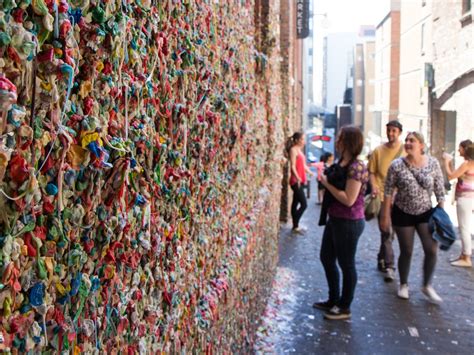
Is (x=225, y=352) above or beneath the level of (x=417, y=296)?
above

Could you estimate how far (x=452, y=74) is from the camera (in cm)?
1869

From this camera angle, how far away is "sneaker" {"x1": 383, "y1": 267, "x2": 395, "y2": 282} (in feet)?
22.8

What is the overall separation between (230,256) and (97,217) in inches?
81.5

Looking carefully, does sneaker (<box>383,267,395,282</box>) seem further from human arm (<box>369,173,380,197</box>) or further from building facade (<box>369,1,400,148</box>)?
building facade (<box>369,1,400,148</box>)

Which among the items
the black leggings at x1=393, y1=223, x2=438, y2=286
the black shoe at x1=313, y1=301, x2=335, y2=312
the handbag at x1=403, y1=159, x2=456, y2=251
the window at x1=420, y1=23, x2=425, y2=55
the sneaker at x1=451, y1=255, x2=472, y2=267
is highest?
the window at x1=420, y1=23, x2=425, y2=55

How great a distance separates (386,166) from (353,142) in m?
2.04

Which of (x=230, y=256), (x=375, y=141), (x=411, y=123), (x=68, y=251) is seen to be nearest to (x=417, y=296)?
(x=230, y=256)

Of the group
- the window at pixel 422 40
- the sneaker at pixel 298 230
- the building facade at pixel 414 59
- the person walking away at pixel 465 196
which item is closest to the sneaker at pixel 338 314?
the person walking away at pixel 465 196

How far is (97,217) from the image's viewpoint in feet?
4.59

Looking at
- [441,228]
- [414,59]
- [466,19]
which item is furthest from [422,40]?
[441,228]

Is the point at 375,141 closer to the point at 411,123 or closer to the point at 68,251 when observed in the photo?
the point at 411,123

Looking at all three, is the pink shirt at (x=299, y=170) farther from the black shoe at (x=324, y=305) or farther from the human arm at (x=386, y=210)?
the black shoe at (x=324, y=305)

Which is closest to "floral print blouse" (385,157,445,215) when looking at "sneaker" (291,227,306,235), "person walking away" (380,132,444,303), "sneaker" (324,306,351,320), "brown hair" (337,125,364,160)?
"person walking away" (380,132,444,303)

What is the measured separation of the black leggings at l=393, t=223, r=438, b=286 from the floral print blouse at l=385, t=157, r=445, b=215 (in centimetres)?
19
